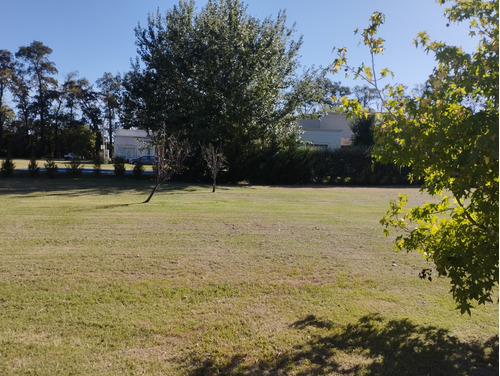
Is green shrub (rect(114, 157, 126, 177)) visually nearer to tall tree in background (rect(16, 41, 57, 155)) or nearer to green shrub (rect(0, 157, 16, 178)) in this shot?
green shrub (rect(0, 157, 16, 178))

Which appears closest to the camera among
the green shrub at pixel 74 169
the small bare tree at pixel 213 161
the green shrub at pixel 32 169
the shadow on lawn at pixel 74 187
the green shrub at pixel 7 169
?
the shadow on lawn at pixel 74 187

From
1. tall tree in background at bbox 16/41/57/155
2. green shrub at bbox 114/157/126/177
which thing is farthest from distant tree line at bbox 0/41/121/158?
green shrub at bbox 114/157/126/177

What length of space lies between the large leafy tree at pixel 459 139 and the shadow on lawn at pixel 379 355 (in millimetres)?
548

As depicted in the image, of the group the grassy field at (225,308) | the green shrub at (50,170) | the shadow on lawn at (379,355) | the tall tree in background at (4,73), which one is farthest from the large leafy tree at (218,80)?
the tall tree in background at (4,73)

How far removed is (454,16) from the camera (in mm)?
3412

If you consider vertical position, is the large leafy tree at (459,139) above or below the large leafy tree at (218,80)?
below

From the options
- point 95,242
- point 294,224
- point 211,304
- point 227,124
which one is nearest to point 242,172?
point 227,124

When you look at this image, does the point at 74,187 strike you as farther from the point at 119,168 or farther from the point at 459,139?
the point at 459,139

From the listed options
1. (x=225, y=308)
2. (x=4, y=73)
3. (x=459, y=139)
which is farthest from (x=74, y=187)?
(x=4, y=73)

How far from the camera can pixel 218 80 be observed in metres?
22.3

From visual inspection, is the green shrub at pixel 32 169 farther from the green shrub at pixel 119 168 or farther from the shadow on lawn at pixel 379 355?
the shadow on lawn at pixel 379 355

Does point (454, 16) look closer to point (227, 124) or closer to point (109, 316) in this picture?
point (109, 316)

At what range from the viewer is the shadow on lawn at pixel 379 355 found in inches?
125

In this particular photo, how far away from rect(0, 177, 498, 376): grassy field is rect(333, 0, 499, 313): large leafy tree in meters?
0.88
